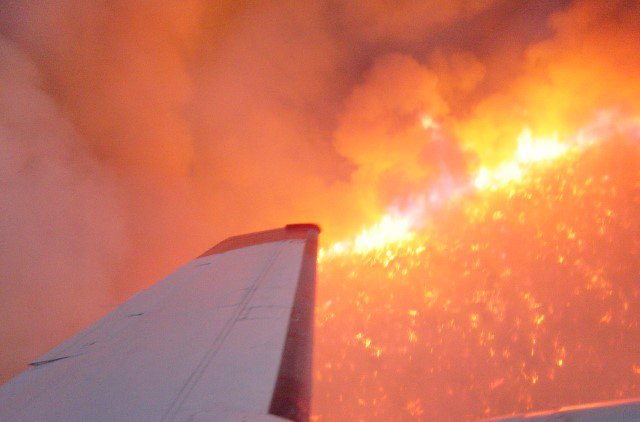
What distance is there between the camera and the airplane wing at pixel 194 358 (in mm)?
798

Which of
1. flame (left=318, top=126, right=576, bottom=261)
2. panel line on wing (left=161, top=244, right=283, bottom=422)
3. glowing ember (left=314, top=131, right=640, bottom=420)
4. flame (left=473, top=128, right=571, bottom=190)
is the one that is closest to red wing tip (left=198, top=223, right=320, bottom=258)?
panel line on wing (left=161, top=244, right=283, bottom=422)

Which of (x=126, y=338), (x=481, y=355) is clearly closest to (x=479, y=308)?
(x=481, y=355)

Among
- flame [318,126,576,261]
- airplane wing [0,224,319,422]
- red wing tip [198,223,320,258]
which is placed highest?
flame [318,126,576,261]

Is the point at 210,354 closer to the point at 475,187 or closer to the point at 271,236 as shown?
the point at 271,236

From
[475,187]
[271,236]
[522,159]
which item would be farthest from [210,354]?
[522,159]

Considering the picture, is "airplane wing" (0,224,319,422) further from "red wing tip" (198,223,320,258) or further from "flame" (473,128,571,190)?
"flame" (473,128,571,190)

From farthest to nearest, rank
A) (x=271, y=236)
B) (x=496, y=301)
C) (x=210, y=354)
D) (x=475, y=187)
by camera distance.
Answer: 1. (x=475, y=187)
2. (x=496, y=301)
3. (x=271, y=236)
4. (x=210, y=354)

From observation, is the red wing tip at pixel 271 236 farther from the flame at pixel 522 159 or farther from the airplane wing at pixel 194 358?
the flame at pixel 522 159

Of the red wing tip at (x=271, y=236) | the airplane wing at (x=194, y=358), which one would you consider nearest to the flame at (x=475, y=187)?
the red wing tip at (x=271, y=236)

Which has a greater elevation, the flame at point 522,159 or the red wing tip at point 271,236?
the flame at point 522,159

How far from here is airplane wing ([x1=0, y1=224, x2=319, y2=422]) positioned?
31.4 inches

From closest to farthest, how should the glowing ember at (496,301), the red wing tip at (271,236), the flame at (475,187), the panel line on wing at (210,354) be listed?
the panel line on wing at (210,354), the red wing tip at (271,236), the glowing ember at (496,301), the flame at (475,187)

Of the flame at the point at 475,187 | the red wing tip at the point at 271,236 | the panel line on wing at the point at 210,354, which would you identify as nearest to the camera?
the panel line on wing at the point at 210,354

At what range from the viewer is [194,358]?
986 millimetres
